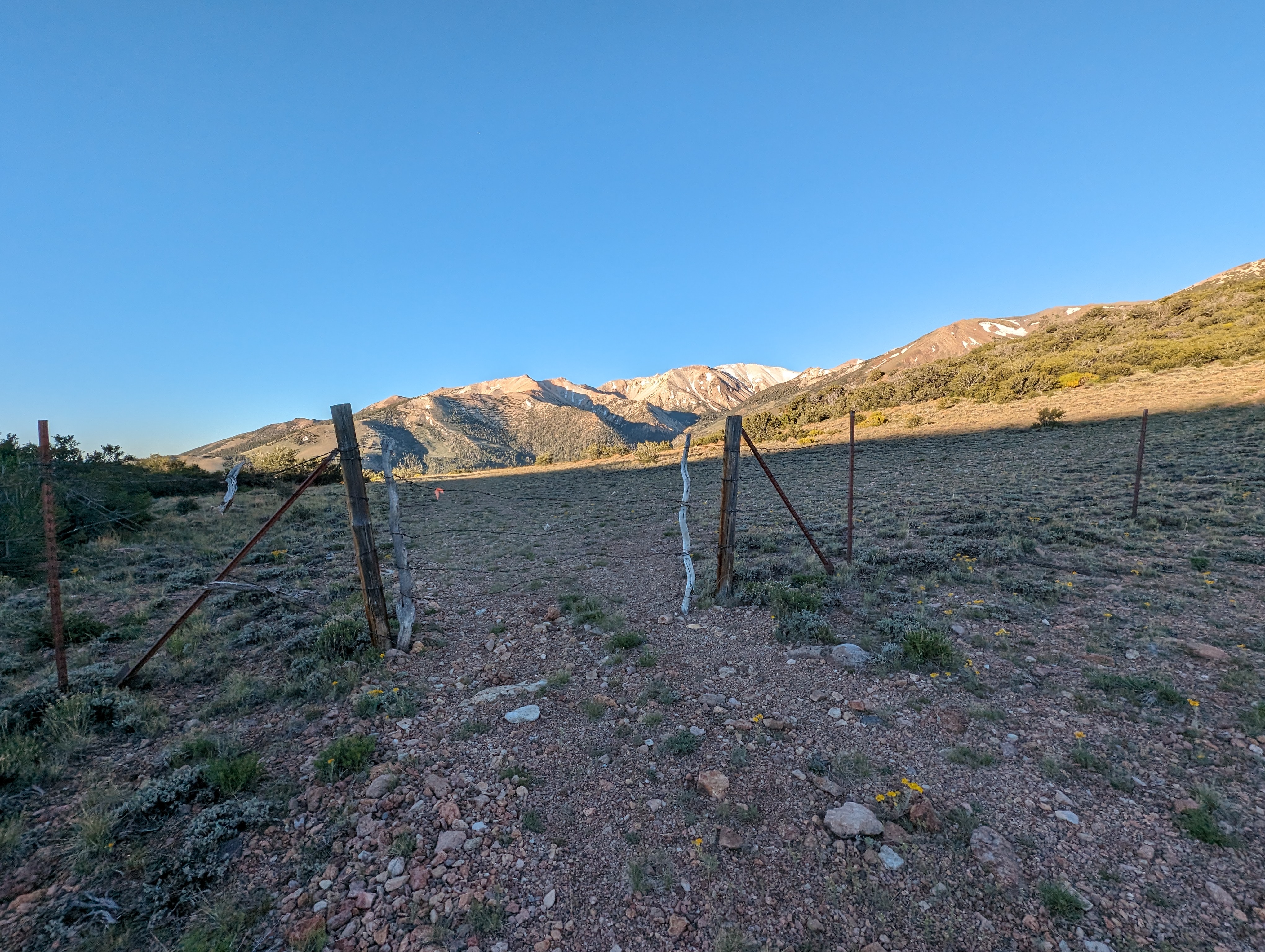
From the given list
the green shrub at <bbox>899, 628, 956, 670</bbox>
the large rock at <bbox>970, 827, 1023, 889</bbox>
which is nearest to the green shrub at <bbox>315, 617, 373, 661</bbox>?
the large rock at <bbox>970, 827, 1023, 889</bbox>

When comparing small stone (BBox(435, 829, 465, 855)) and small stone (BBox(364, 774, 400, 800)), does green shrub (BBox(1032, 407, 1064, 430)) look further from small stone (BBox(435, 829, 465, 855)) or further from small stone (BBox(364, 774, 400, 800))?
small stone (BBox(364, 774, 400, 800))

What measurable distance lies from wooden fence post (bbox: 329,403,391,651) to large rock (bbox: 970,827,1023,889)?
5.90 metres

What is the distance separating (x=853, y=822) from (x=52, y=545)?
7.80 metres

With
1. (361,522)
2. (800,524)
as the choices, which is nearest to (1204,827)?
(800,524)

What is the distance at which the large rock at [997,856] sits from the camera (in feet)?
9.11

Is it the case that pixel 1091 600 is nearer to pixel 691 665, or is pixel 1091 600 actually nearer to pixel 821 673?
pixel 821 673

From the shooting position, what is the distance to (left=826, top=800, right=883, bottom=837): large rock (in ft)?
10.3

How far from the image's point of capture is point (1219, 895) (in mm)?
2564

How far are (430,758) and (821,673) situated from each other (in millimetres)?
3926

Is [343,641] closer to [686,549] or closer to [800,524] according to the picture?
[686,549]

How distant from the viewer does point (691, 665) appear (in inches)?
217

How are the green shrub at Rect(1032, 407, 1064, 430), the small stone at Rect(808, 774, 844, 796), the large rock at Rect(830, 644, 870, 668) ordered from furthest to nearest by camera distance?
the green shrub at Rect(1032, 407, 1064, 430) → the large rock at Rect(830, 644, 870, 668) → the small stone at Rect(808, 774, 844, 796)

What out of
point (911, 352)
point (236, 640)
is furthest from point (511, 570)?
point (911, 352)

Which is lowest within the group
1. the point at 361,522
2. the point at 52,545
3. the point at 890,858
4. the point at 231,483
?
the point at 890,858
